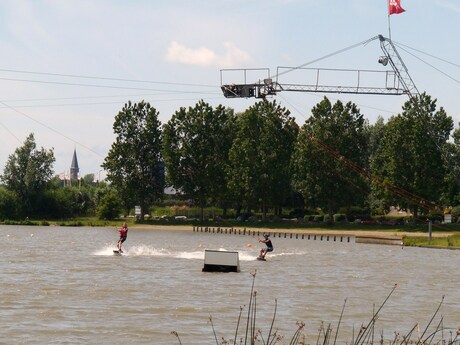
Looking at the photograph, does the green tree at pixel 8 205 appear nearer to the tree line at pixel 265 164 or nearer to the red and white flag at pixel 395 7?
the tree line at pixel 265 164

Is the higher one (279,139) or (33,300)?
(279,139)

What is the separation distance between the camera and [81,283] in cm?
4509

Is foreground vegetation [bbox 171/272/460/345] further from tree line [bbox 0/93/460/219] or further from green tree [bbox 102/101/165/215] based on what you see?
A: green tree [bbox 102/101/165/215]

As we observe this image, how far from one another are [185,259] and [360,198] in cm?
7216

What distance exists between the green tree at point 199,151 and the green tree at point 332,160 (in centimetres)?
1669

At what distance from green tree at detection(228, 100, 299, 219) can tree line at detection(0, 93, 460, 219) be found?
16cm

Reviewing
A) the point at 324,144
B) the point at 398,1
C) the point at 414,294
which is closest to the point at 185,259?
the point at 414,294

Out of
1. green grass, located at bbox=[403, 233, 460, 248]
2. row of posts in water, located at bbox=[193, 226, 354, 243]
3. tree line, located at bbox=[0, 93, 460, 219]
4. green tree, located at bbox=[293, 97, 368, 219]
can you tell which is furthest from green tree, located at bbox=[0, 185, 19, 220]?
green grass, located at bbox=[403, 233, 460, 248]

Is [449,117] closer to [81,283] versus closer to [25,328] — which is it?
[81,283]

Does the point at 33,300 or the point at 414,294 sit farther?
the point at 414,294

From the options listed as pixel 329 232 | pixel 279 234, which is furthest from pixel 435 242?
pixel 329 232

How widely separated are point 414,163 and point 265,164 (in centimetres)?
2525

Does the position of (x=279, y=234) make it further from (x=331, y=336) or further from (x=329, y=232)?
(x=331, y=336)

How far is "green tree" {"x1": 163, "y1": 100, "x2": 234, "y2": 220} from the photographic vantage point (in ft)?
485
